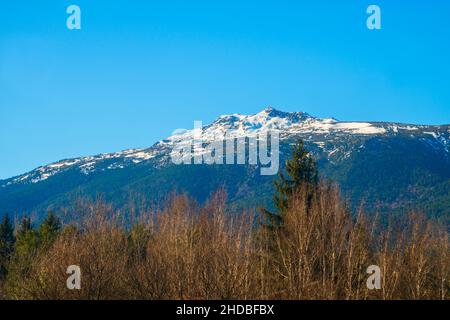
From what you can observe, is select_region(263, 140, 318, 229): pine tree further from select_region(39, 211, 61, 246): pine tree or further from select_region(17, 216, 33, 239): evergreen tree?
select_region(17, 216, 33, 239): evergreen tree

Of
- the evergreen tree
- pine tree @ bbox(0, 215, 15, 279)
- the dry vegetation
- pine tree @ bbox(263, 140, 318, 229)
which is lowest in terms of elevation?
pine tree @ bbox(0, 215, 15, 279)

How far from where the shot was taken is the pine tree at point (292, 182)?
128 feet

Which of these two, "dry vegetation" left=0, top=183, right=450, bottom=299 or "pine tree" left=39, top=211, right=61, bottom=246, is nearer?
"dry vegetation" left=0, top=183, right=450, bottom=299

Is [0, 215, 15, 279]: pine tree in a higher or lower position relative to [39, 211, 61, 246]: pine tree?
lower

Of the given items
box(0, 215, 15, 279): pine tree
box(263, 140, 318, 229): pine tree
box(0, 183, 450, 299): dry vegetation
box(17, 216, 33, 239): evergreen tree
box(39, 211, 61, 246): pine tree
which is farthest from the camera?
box(17, 216, 33, 239): evergreen tree

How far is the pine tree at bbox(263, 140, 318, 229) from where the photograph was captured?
3891 cm

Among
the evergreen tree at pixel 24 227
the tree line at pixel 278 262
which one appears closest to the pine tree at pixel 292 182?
the tree line at pixel 278 262

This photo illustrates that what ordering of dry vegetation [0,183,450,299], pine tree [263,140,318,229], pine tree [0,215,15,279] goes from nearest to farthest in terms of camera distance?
1. dry vegetation [0,183,450,299]
2. pine tree [263,140,318,229]
3. pine tree [0,215,15,279]

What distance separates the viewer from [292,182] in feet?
133

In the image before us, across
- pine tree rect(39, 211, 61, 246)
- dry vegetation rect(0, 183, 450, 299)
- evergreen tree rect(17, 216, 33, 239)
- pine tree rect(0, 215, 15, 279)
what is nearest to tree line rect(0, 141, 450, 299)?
dry vegetation rect(0, 183, 450, 299)

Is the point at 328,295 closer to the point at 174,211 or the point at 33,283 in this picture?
the point at 33,283

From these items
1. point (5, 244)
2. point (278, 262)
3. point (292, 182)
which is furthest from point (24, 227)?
point (278, 262)

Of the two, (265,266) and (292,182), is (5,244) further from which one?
(265,266)
